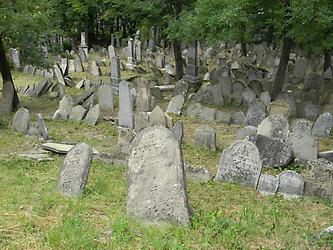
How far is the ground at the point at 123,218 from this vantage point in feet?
15.7

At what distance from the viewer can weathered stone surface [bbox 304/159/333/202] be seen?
6.71m

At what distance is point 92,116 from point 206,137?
145 inches

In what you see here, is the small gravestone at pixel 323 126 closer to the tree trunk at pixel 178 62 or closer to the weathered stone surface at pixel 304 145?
the weathered stone surface at pixel 304 145

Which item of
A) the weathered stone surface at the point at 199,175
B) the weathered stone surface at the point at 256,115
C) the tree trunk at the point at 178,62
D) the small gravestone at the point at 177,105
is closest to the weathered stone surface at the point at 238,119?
the weathered stone surface at the point at 256,115

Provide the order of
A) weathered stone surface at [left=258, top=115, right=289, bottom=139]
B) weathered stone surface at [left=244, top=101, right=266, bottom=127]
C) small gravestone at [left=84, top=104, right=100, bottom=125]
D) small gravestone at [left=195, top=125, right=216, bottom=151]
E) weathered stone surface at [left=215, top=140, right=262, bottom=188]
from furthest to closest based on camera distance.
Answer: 1. small gravestone at [left=84, top=104, right=100, bottom=125]
2. weathered stone surface at [left=244, top=101, right=266, bottom=127]
3. small gravestone at [left=195, top=125, right=216, bottom=151]
4. weathered stone surface at [left=258, top=115, right=289, bottom=139]
5. weathered stone surface at [left=215, top=140, right=262, bottom=188]

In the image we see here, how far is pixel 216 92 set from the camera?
1391 centimetres

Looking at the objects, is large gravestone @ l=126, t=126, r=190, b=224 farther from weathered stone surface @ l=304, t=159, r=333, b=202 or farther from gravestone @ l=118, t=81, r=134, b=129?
gravestone @ l=118, t=81, r=134, b=129

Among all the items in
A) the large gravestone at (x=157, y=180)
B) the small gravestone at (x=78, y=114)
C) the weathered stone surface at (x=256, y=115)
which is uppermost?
the large gravestone at (x=157, y=180)

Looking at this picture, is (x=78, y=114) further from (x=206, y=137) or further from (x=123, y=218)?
(x=123, y=218)

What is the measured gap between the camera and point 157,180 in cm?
541

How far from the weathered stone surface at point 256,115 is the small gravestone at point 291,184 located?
4.26 metres

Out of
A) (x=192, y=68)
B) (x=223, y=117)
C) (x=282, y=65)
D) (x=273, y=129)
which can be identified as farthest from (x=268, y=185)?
(x=192, y=68)

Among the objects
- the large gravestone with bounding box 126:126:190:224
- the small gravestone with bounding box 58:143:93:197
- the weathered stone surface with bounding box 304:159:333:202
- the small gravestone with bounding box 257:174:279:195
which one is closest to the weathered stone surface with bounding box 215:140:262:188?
the small gravestone with bounding box 257:174:279:195

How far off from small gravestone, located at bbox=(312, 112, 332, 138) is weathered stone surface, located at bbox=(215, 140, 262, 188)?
4.05 m
